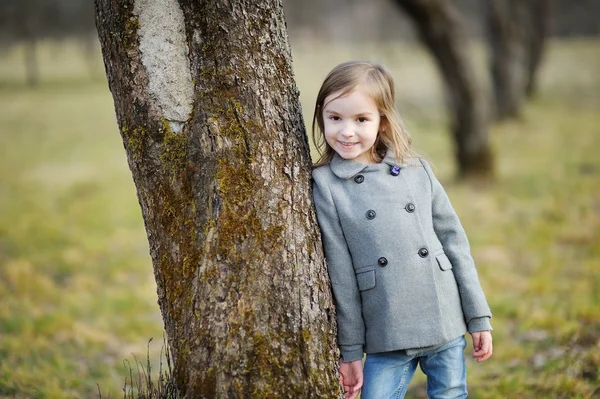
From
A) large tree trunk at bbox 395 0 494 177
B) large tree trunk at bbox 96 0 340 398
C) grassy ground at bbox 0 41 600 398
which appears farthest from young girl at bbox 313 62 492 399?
large tree trunk at bbox 395 0 494 177

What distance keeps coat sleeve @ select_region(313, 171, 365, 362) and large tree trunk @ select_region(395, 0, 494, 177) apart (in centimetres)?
573

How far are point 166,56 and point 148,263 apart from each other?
4602 mm

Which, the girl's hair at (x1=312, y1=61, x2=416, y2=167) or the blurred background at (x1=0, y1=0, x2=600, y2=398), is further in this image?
the blurred background at (x1=0, y1=0, x2=600, y2=398)

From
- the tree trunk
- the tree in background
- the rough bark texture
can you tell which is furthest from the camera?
the tree in background

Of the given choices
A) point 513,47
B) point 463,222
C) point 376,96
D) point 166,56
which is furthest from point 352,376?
point 513,47

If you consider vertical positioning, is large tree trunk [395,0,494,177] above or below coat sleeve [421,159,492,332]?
above

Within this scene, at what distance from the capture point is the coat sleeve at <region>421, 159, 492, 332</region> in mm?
2396

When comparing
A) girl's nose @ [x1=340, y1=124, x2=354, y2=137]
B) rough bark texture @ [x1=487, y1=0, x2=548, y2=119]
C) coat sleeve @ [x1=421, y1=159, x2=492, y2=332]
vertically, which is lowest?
coat sleeve @ [x1=421, y1=159, x2=492, y2=332]

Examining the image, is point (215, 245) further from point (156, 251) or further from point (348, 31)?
point (348, 31)

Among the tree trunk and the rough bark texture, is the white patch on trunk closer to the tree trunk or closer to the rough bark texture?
the rough bark texture

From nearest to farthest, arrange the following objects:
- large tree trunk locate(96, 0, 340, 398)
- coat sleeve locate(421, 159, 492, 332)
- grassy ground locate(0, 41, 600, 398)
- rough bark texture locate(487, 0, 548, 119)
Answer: large tree trunk locate(96, 0, 340, 398)
coat sleeve locate(421, 159, 492, 332)
grassy ground locate(0, 41, 600, 398)
rough bark texture locate(487, 0, 548, 119)

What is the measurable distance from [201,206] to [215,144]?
244mm

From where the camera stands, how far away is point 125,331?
4.81 metres

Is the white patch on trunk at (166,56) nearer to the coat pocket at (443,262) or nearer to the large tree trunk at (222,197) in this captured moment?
the large tree trunk at (222,197)
